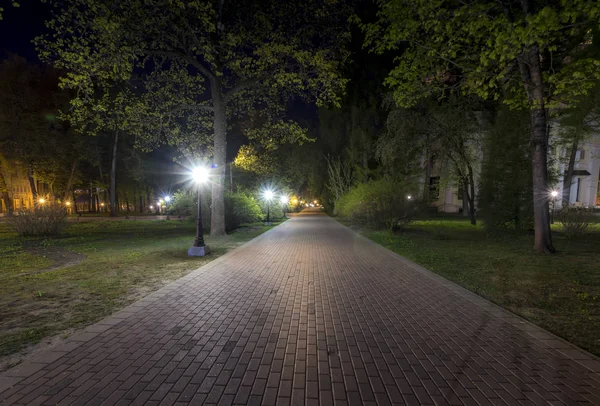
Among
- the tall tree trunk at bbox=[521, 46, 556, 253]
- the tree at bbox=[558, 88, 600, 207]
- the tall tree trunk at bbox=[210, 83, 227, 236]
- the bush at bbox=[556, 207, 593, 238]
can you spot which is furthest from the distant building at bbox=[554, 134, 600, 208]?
the tall tree trunk at bbox=[210, 83, 227, 236]

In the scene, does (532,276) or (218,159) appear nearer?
(532,276)

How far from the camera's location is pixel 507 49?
820cm

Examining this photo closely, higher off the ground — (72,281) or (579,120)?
(579,120)

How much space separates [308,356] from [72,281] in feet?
20.7

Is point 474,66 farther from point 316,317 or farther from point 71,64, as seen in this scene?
point 71,64

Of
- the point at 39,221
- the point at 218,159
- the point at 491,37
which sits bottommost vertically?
the point at 39,221

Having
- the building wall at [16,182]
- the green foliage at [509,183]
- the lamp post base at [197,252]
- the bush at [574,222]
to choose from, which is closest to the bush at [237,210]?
the lamp post base at [197,252]

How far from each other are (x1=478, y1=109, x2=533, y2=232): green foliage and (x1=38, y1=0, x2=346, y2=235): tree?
9056 mm

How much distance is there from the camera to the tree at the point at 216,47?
10.9 meters

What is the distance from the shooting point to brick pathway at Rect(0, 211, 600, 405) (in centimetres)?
273

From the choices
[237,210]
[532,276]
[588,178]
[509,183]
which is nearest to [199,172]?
[237,210]

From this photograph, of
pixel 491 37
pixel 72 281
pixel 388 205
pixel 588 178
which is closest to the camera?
pixel 72 281

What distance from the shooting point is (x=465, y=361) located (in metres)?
3.31

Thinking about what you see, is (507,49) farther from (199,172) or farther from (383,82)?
(199,172)
